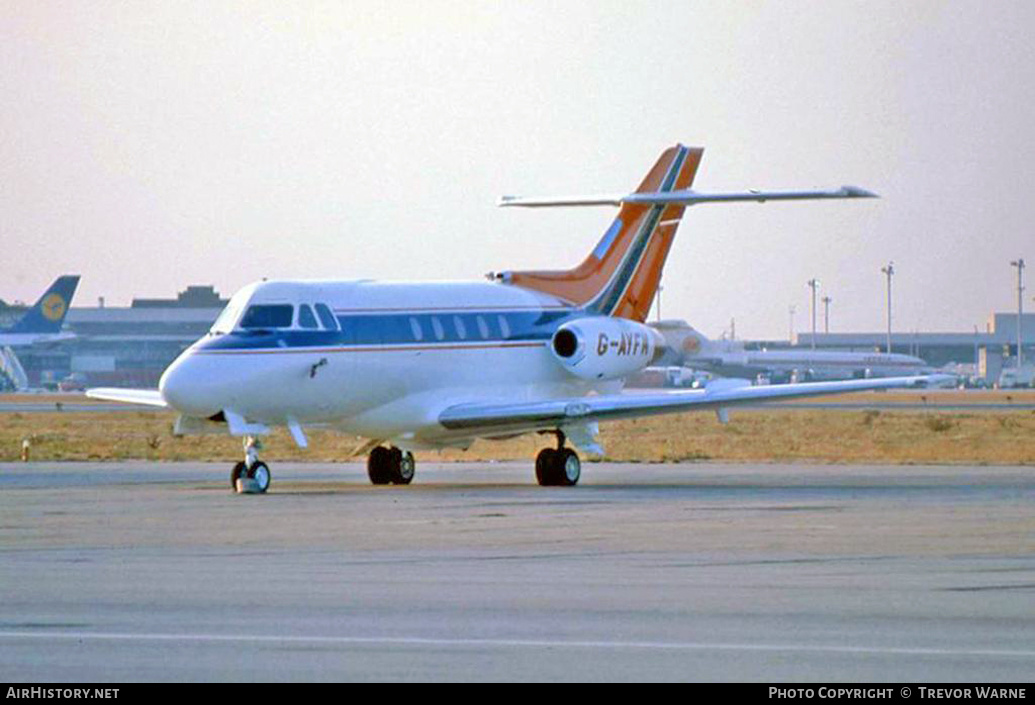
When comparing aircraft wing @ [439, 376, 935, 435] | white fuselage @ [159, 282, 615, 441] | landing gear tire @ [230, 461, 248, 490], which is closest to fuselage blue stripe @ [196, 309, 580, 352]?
white fuselage @ [159, 282, 615, 441]

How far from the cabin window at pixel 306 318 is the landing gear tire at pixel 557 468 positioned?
159 inches

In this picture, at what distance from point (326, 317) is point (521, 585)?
15.5 m

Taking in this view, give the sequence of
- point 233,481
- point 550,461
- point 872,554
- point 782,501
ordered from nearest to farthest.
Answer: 1. point 872,554
2. point 782,501
3. point 233,481
4. point 550,461

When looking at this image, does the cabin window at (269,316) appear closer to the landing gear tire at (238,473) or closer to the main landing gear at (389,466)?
the landing gear tire at (238,473)

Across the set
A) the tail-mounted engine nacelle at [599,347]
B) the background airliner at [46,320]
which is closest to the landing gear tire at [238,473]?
the tail-mounted engine nacelle at [599,347]

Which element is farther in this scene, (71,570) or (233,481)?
(233,481)

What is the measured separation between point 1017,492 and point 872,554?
10201 mm

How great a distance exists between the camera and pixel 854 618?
45.5ft

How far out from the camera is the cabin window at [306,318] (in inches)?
1208

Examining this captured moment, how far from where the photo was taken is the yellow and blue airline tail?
118ft

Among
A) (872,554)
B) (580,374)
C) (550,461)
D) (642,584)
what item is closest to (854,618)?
(642,584)

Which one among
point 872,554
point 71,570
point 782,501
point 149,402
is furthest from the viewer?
point 149,402

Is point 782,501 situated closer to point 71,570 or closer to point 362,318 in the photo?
point 362,318

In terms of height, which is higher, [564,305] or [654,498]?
[564,305]
